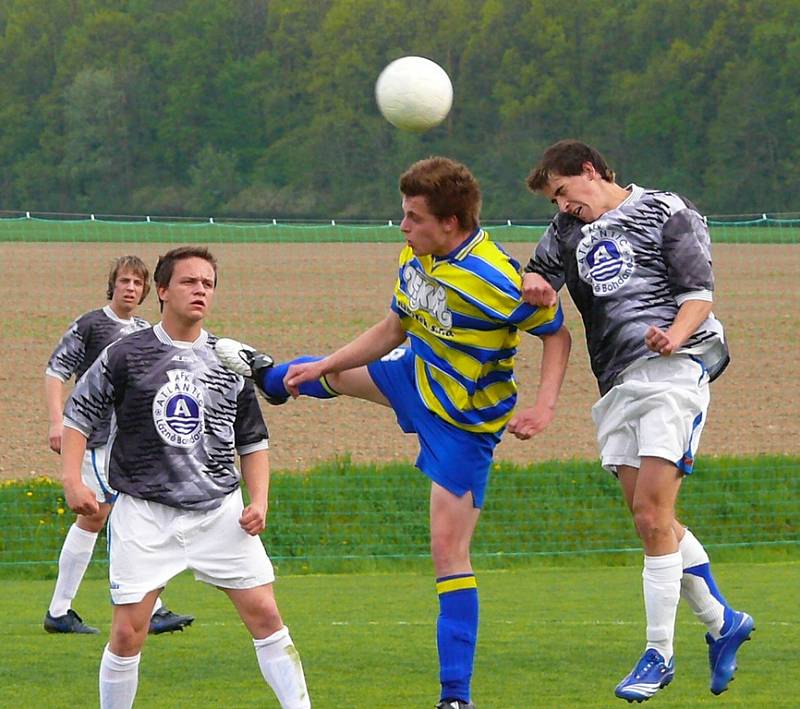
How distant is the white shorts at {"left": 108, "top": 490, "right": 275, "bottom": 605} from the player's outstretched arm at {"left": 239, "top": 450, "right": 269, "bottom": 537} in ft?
0.20

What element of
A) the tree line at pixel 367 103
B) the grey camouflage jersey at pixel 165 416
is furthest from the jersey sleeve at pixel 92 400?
the tree line at pixel 367 103

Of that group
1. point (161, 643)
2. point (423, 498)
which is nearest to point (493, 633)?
point (161, 643)

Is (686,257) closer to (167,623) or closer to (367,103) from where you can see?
(167,623)

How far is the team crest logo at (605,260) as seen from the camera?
5684 mm

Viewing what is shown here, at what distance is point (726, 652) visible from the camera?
19.4 ft

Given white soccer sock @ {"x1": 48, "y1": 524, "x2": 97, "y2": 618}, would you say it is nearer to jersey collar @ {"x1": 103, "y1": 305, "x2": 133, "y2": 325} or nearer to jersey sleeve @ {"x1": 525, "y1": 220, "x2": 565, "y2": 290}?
jersey collar @ {"x1": 103, "y1": 305, "x2": 133, "y2": 325}

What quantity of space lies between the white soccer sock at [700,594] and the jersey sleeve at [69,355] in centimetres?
358

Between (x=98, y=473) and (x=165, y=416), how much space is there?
115 inches

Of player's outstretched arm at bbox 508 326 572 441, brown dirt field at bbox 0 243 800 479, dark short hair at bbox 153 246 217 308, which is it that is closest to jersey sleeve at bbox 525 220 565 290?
player's outstretched arm at bbox 508 326 572 441

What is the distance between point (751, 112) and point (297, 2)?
23.7 m

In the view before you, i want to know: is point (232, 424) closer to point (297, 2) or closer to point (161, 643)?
point (161, 643)

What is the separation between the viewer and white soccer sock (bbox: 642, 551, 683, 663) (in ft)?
18.7

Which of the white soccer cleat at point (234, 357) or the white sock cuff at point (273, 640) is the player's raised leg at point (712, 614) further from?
the white soccer cleat at point (234, 357)

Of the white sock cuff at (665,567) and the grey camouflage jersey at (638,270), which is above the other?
the grey camouflage jersey at (638,270)
